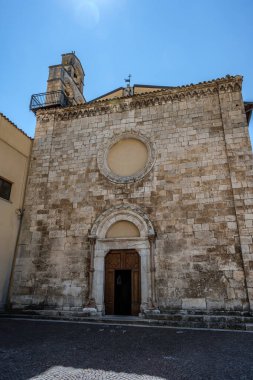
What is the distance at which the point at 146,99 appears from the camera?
11.7 m

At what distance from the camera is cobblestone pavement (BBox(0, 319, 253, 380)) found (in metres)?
3.84

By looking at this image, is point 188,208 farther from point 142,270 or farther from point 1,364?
point 1,364

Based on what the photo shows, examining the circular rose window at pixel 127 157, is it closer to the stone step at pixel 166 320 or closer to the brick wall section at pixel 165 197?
the brick wall section at pixel 165 197

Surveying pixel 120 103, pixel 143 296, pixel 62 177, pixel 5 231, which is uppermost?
pixel 120 103

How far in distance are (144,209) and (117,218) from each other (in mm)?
1037

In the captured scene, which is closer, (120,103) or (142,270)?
(142,270)

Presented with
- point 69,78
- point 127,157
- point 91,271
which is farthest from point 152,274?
point 69,78

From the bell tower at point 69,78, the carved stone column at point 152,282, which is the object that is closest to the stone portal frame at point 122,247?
the carved stone column at point 152,282

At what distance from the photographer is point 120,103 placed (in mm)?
12047

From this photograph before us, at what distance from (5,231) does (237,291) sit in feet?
26.9

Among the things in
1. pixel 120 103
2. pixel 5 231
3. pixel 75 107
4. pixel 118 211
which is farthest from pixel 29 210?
pixel 120 103

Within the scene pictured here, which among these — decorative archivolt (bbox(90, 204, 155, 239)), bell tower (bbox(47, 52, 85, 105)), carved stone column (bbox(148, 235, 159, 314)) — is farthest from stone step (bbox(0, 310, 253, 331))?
bell tower (bbox(47, 52, 85, 105))

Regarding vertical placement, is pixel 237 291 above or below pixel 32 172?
below

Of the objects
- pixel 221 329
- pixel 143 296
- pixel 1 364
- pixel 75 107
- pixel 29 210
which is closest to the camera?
pixel 1 364
